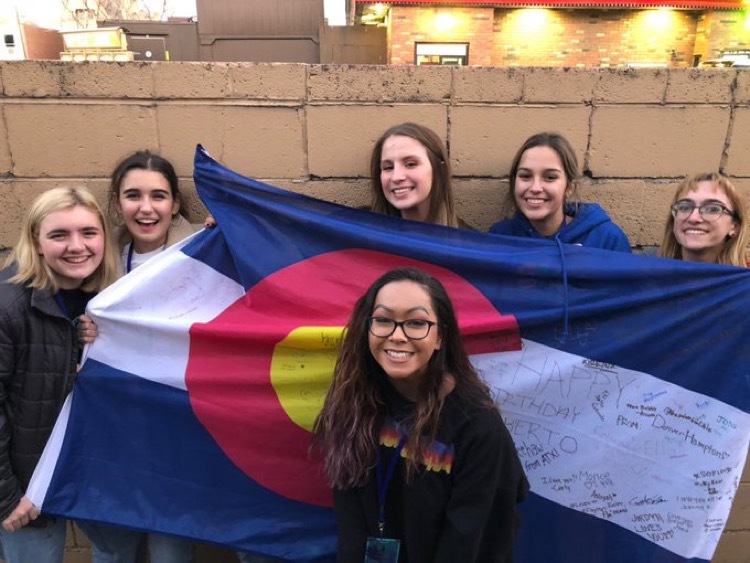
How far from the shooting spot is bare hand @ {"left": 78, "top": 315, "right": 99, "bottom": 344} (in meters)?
2.12

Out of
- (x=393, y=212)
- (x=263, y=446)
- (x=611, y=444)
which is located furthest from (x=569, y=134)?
(x=263, y=446)

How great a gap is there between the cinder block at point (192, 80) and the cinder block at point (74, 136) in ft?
0.46

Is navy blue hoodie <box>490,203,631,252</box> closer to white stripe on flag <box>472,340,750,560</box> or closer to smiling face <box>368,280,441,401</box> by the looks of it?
white stripe on flag <box>472,340,750,560</box>

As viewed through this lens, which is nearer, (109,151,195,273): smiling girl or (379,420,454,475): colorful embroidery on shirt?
(379,420,454,475): colorful embroidery on shirt

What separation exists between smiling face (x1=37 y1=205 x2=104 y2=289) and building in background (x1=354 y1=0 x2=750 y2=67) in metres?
14.2

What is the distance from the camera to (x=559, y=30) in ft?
53.1

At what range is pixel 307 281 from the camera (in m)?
2.19

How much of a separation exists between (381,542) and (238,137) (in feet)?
6.09

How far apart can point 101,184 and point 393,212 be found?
4.54ft

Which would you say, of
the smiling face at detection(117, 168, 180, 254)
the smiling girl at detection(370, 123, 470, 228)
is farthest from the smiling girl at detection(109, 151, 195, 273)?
the smiling girl at detection(370, 123, 470, 228)

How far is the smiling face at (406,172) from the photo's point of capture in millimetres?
2295

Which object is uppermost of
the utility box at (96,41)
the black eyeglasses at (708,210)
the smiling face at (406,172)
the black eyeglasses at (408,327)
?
the utility box at (96,41)

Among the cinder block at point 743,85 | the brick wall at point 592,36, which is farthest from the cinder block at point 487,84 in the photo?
the brick wall at point 592,36

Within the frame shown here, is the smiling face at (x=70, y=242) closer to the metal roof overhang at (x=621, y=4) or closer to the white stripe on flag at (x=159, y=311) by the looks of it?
the white stripe on flag at (x=159, y=311)
